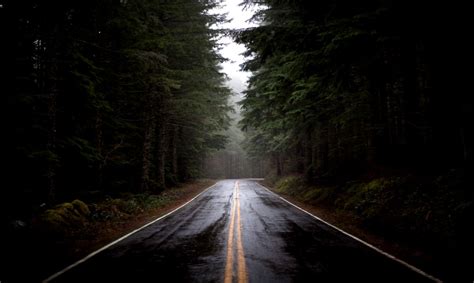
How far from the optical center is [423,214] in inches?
345

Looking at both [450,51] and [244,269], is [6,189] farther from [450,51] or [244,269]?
[450,51]

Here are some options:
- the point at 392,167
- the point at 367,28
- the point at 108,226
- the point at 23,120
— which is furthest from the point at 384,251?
the point at 23,120

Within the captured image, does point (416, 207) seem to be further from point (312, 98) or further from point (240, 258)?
point (312, 98)

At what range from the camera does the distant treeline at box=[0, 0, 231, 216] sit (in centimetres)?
998

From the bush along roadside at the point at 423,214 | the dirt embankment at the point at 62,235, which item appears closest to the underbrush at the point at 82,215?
the dirt embankment at the point at 62,235

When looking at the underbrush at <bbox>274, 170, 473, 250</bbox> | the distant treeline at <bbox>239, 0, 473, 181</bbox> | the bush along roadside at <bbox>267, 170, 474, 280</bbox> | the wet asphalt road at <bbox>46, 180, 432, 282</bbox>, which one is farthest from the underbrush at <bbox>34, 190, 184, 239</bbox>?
the underbrush at <bbox>274, 170, 473, 250</bbox>

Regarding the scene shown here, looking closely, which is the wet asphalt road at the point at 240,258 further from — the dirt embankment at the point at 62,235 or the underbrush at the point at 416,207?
the underbrush at the point at 416,207

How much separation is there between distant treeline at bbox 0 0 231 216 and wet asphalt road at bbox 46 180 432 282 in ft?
16.5

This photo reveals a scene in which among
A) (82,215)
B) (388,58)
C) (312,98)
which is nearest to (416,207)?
(388,58)

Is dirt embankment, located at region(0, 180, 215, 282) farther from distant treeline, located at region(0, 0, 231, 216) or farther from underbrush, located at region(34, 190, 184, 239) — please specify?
distant treeline, located at region(0, 0, 231, 216)

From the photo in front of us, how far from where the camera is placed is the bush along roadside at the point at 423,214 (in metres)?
6.62

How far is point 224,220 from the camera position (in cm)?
1148

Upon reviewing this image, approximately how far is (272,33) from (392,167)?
901cm

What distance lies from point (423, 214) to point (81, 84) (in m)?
12.2
